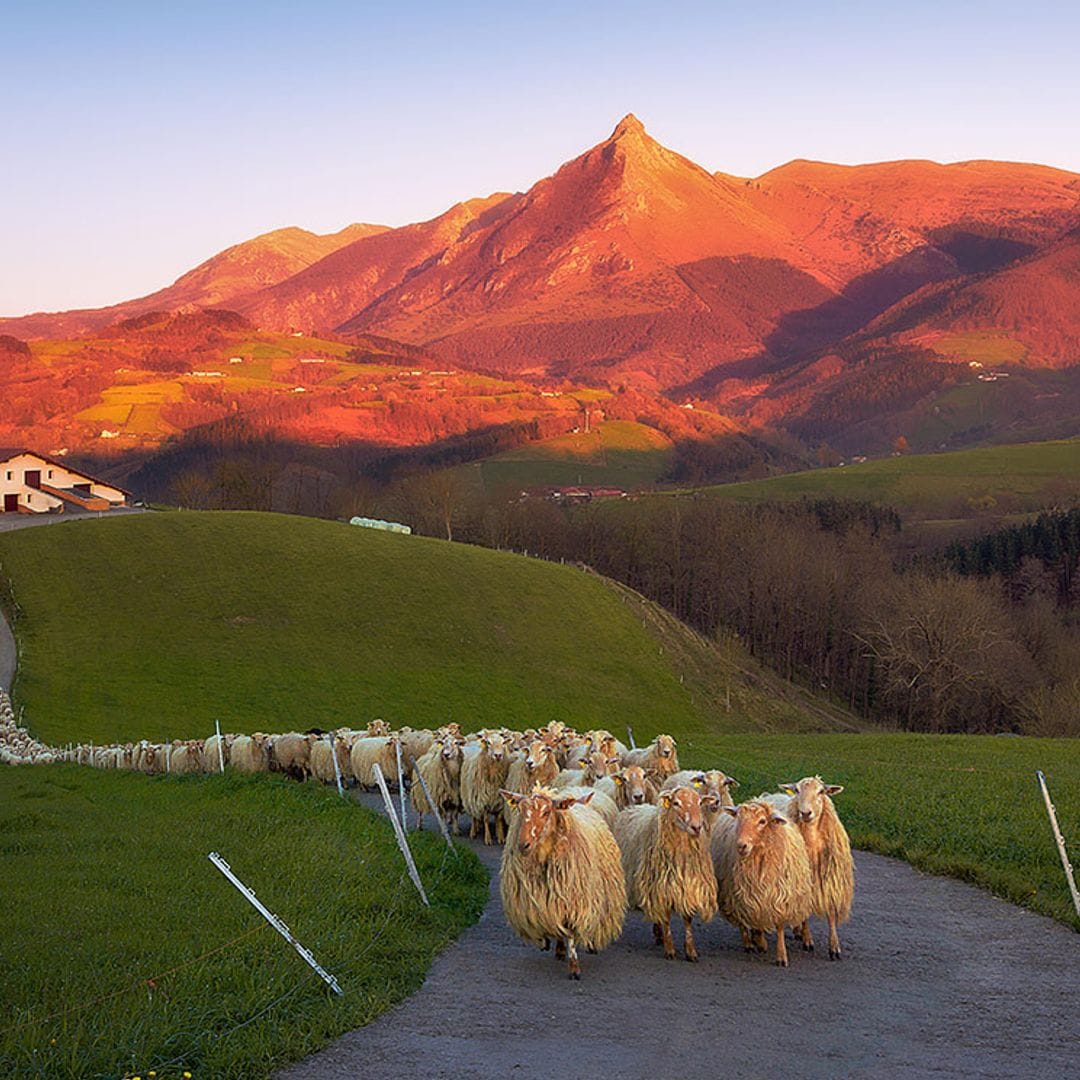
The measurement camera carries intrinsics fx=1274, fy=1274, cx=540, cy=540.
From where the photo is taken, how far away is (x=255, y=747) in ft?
120

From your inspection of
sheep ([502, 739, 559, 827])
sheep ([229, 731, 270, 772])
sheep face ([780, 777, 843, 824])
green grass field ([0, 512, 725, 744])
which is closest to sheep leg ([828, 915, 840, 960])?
sheep face ([780, 777, 843, 824])

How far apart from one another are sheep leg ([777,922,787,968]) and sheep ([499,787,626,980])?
1.86m

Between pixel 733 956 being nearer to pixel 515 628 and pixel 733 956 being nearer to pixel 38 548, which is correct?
pixel 515 628

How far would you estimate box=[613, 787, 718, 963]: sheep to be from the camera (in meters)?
15.4

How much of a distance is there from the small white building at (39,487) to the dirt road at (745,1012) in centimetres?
10655

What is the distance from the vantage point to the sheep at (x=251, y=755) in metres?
36.2

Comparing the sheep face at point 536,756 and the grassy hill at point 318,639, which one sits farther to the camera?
Result: the grassy hill at point 318,639

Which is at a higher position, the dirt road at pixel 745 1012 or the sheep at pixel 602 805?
the sheep at pixel 602 805

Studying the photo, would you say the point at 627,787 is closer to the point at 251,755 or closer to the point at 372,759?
the point at 372,759

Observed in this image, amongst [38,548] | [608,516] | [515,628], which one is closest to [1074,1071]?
[515,628]

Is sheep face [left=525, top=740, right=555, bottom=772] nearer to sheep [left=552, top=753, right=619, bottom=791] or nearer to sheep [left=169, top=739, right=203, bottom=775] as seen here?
sheep [left=552, top=753, right=619, bottom=791]

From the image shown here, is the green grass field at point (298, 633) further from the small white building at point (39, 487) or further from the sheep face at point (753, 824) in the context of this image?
the sheep face at point (753, 824)

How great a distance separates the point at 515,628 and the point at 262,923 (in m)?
68.4

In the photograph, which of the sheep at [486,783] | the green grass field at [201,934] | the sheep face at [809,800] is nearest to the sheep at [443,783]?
the sheep at [486,783]
